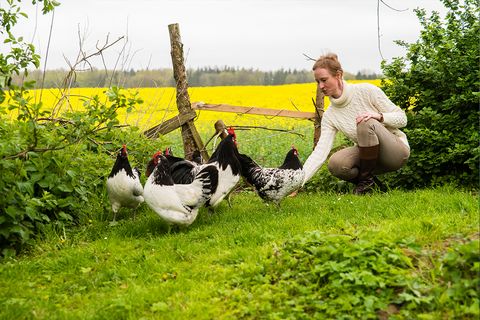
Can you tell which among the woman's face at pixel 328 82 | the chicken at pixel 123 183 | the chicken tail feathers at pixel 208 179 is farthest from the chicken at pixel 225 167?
the woman's face at pixel 328 82

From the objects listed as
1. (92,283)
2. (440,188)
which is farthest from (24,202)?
(440,188)

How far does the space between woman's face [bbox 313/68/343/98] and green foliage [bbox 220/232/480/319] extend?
2.82 m

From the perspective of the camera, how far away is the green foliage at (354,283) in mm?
3979

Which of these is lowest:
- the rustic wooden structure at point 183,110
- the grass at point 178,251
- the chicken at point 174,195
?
the grass at point 178,251

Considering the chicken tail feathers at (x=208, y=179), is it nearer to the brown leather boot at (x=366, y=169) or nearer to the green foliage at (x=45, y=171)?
the green foliage at (x=45, y=171)

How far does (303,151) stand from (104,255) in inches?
264

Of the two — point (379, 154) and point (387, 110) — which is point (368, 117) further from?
point (379, 154)

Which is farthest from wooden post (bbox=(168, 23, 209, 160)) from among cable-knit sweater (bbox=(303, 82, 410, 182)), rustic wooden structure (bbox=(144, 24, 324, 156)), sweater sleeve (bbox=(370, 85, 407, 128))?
sweater sleeve (bbox=(370, 85, 407, 128))

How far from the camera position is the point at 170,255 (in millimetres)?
5660

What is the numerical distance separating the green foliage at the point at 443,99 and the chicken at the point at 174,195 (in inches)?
127

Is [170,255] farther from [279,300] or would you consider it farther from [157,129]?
[157,129]

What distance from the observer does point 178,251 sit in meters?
5.63

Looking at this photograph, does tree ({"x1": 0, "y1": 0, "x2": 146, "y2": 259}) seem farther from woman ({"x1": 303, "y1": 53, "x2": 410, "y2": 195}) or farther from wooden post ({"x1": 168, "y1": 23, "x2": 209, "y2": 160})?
woman ({"x1": 303, "y1": 53, "x2": 410, "y2": 195})

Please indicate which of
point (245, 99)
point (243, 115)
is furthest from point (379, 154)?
point (245, 99)
